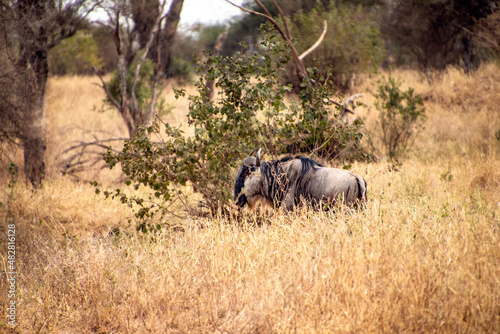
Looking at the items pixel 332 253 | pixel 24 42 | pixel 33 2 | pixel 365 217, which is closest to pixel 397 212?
pixel 365 217

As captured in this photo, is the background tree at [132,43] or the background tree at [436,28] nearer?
the background tree at [132,43]

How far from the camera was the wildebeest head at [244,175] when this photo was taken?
4.70 meters

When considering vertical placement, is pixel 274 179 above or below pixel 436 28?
below

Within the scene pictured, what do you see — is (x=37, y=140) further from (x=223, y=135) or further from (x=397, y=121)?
(x=397, y=121)

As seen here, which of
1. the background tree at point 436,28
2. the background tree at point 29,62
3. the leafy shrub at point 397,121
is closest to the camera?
the background tree at point 29,62

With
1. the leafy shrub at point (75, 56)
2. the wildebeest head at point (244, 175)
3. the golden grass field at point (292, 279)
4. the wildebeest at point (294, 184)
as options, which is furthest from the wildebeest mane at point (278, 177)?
the leafy shrub at point (75, 56)

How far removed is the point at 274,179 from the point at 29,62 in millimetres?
6039

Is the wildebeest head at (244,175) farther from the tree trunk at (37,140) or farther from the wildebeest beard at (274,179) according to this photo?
the tree trunk at (37,140)

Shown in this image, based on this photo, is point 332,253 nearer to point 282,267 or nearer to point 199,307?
point 282,267

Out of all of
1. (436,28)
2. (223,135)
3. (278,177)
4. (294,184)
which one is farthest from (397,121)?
(436,28)

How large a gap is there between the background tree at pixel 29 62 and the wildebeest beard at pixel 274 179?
391 centimetres

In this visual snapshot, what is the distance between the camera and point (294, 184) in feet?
15.9

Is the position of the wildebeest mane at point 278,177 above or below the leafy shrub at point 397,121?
below

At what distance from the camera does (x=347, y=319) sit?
2.95 metres
